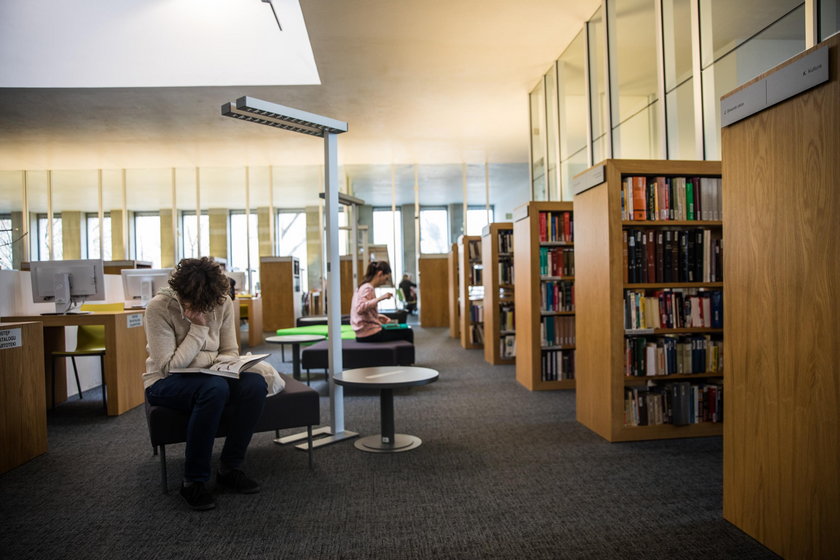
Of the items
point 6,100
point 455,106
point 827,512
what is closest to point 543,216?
point 827,512

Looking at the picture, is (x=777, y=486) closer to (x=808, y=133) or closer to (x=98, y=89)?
(x=808, y=133)

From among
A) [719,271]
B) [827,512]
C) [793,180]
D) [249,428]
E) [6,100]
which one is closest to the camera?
[827,512]

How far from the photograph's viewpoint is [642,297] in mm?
3895

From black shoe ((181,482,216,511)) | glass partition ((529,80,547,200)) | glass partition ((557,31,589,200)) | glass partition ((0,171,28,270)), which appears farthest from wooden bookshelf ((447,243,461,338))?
glass partition ((0,171,28,270))

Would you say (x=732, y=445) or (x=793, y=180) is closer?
(x=793, y=180)

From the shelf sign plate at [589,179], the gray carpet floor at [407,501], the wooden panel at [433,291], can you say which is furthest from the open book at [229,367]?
the wooden panel at [433,291]

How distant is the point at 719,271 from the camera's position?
13.1 ft

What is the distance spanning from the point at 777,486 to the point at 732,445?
0.28 meters

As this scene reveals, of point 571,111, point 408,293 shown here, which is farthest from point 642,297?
point 408,293

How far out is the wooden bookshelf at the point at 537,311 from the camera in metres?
5.55

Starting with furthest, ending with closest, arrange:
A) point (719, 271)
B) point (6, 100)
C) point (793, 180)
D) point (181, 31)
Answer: point (6, 100) < point (181, 31) < point (719, 271) < point (793, 180)

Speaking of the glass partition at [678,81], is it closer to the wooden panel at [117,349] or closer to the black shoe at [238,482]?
the black shoe at [238,482]

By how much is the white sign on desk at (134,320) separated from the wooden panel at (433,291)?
8.20 m

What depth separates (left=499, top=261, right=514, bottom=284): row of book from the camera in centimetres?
736
